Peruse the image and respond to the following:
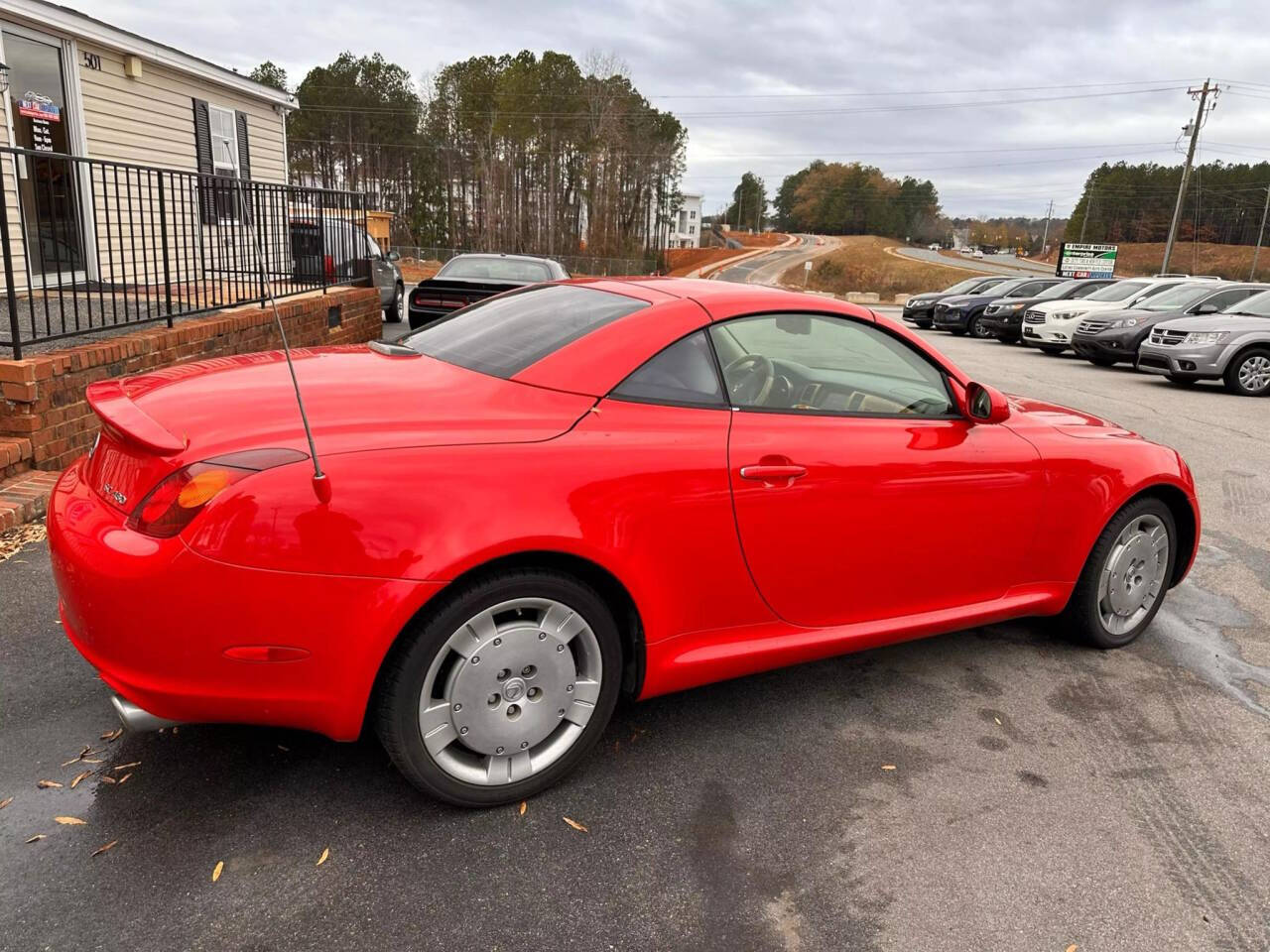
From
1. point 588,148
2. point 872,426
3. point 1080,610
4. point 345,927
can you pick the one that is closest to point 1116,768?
point 1080,610

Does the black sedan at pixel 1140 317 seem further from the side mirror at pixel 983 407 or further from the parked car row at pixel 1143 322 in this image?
the side mirror at pixel 983 407

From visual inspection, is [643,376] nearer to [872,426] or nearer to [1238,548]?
[872,426]

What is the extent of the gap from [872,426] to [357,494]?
178 centimetres

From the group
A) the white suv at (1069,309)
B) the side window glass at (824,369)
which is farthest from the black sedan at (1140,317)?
the side window glass at (824,369)

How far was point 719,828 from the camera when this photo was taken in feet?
8.30

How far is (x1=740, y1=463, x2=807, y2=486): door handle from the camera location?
274 cm

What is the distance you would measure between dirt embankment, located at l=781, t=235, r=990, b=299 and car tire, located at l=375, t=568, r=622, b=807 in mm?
53837

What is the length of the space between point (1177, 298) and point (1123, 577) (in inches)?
582

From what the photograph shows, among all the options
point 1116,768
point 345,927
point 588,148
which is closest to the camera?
point 345,927

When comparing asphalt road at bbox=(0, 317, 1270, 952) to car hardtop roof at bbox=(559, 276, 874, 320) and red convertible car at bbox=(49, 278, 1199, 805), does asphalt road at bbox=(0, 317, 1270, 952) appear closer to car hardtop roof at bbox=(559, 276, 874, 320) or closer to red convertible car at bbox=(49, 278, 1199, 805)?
red convertible car at bbox=(49, 278, 1199, 805)

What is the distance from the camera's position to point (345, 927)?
2.07 meters

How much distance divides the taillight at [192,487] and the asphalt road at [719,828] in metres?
0.86

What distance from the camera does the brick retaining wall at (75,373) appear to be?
494cm

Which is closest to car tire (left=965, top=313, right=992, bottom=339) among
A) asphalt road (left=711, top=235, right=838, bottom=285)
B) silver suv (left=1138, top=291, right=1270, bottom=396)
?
silver suv (left=1138, top=291, right=1270, bottom=396)
